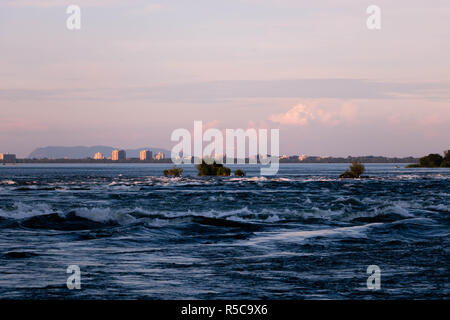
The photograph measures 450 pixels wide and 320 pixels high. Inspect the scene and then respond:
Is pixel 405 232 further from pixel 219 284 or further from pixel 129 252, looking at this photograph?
pixel 219 284

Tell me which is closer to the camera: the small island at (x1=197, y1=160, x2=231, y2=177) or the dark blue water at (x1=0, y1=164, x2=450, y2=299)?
the dark blue water at (x1=0, y1=164, x2=450, y2=299)

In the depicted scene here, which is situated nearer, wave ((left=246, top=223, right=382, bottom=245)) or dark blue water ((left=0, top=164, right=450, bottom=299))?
dark blue water ((left=0, top=164, right=450, bottom=299))

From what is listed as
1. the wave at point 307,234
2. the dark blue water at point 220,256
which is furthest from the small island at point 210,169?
the wave at point 307,234

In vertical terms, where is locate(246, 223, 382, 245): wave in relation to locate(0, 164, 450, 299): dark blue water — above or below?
below

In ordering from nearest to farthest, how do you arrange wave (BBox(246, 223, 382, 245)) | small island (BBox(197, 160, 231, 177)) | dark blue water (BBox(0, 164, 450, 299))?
dark blue water (BBox(0, 164, 450, 299))
wave (BBox(246, 223, 382, 245))
small island (BBox(197, 160, 231, 177))

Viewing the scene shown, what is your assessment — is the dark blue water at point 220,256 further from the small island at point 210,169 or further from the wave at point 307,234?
the small island at point 210,169

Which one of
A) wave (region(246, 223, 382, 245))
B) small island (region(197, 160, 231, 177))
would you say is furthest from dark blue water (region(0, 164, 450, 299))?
small island (region(197, 160, 231, 177))

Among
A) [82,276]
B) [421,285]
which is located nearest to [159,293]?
[82,276]

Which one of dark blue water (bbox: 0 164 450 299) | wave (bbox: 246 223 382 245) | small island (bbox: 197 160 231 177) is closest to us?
dark blue water (bbox: 0 164 450 299)

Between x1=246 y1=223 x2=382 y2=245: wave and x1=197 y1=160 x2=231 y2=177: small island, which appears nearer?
x1=246 y1=223 x2=382 y2=245: wave

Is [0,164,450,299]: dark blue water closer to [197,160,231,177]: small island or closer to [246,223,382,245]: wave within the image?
[246,223,382,245]: wave

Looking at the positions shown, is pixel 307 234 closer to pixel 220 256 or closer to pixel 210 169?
pixel 220 256
